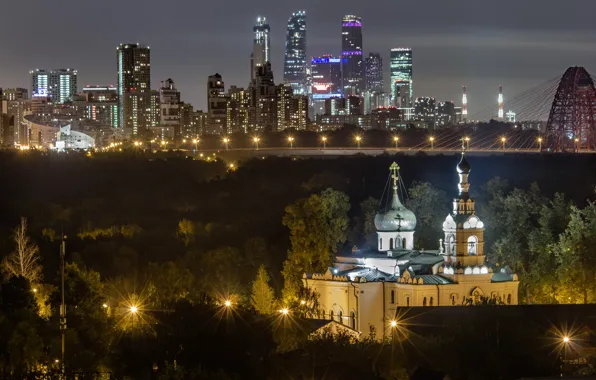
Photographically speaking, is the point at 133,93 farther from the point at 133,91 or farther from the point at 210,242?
the point at 210,242

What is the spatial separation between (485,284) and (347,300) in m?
3.08

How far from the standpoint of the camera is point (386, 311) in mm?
36438

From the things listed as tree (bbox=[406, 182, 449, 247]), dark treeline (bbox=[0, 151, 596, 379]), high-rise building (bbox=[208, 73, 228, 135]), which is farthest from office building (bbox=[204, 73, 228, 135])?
tree (bbox=[406, 182, 449, 247])

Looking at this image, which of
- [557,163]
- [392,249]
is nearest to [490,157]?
[557,163]

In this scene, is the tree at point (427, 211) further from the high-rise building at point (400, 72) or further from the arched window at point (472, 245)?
the high-rise building at point (400, 72)

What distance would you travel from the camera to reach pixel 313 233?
144 feet

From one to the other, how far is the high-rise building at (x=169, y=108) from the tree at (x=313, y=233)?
8741cm

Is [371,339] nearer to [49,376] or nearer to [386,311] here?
[386,311]

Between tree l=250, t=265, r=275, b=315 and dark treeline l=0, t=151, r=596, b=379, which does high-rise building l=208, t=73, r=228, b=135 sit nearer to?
dark treeline l=0, t=151, r=596, b=379

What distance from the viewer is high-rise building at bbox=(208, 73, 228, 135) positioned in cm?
12756

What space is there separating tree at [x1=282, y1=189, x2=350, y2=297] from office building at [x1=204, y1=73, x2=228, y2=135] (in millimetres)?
77092

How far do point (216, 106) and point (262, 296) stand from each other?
9304 cm

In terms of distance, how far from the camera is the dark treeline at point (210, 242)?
90.1ft

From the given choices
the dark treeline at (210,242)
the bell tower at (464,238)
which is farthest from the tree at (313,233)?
the bell tower at (464,238)
